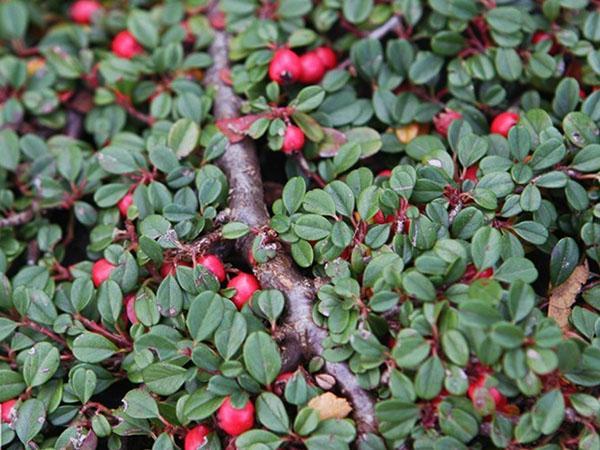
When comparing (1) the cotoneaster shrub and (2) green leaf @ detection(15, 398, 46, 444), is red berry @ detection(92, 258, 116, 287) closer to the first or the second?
(1) the cotoneaster shrub

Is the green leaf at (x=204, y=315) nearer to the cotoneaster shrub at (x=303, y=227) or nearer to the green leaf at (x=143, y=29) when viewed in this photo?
the cotoneaster shrub at (x=303, y=227)

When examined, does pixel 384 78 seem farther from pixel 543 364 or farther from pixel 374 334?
pixel 543 364

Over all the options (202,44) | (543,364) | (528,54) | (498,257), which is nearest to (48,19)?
(202,44)

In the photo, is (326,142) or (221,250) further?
(326,142)

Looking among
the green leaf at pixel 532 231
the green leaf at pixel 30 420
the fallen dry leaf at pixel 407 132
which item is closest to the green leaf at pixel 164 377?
the green leaf at pixel 30 420

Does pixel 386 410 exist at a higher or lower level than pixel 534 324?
lower

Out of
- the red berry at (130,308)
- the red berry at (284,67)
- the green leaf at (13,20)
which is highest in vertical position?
the red berry at (284,67)

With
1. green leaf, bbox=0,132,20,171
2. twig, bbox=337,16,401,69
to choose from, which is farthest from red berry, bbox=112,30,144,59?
twig, bbox=337,16,401,69
